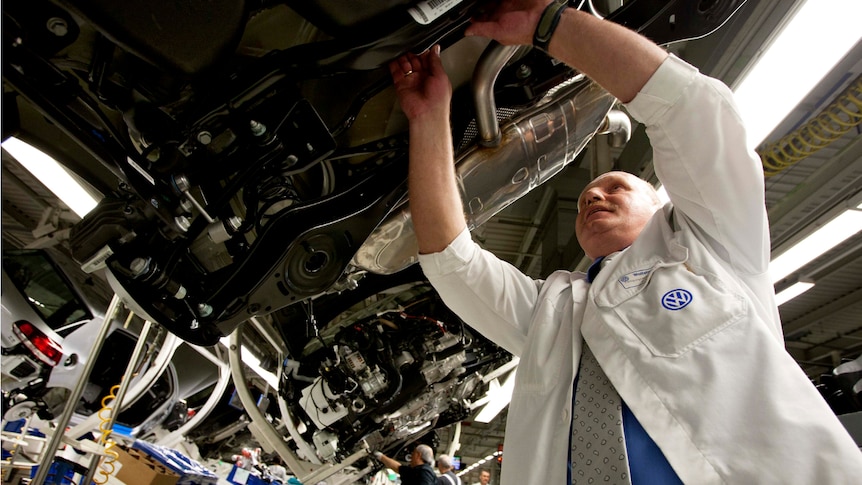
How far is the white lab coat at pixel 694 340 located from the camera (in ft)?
3.18

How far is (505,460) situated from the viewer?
1273mm

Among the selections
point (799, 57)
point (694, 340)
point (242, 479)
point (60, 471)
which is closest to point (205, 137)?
point (694, 340)

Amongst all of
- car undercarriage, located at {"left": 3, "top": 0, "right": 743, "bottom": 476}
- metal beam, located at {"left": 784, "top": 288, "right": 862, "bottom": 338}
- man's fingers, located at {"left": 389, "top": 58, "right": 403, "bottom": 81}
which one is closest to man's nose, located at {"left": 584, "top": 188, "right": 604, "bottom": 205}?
car undercarriage, located at {"left": 3, "top": 0, "right": 743, "bottom": 476}

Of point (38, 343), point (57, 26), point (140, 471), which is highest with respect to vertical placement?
point (57, 26)

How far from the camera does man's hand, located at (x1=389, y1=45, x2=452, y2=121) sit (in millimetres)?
1465

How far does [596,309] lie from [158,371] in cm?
312

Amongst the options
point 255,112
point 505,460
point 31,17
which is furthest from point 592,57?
point 31,17

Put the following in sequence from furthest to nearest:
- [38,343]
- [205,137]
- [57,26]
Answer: [38,343] < [205,137] < [57,26]

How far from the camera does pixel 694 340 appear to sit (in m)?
1.10

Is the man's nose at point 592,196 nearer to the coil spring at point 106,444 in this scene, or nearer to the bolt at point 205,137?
the bolt at point 205,137

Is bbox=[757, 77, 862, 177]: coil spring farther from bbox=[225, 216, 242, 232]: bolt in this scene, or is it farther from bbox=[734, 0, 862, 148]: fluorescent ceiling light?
bbox=[225, 216, 242, 232]: bolt

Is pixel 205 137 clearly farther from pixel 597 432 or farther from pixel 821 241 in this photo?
pixel 821 241

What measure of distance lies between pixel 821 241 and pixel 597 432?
156 inches

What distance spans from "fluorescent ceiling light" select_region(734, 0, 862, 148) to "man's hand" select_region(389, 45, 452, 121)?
3.82 ft
